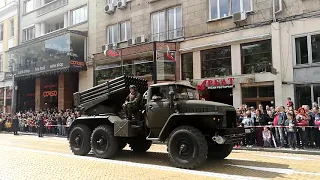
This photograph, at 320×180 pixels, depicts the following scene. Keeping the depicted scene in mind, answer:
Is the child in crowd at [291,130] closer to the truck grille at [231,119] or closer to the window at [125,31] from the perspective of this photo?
the truck grille at [231,119]

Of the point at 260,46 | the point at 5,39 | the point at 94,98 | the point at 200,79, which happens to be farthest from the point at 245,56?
the point at 5,39

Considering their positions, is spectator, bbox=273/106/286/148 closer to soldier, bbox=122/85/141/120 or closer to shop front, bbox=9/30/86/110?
soldier, bbox=122/85/141/120

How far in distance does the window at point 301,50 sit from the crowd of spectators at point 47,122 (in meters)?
13.7

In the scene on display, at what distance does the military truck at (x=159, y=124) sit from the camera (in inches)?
349

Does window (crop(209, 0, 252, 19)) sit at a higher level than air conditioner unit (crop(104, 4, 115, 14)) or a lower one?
lower

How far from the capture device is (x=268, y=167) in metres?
9.12

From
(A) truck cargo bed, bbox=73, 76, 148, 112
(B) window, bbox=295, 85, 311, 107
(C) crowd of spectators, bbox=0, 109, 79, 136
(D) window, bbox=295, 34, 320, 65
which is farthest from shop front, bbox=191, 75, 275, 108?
(C) crowd of spectators, bbox=0, 109, 79, 136

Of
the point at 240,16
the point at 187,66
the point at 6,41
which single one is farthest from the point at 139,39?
the point at 6,41

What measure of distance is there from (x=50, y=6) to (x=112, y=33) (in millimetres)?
10947

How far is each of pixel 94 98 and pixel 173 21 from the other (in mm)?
13238

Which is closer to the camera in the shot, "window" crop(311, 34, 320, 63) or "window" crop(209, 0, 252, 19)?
"window" crop(311, 34, 320, 63)

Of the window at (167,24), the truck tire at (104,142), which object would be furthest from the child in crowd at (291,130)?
the window at (167,24)

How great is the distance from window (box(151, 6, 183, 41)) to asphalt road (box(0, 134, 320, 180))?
13.5 meters

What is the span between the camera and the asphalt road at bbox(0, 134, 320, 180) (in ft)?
26.2
